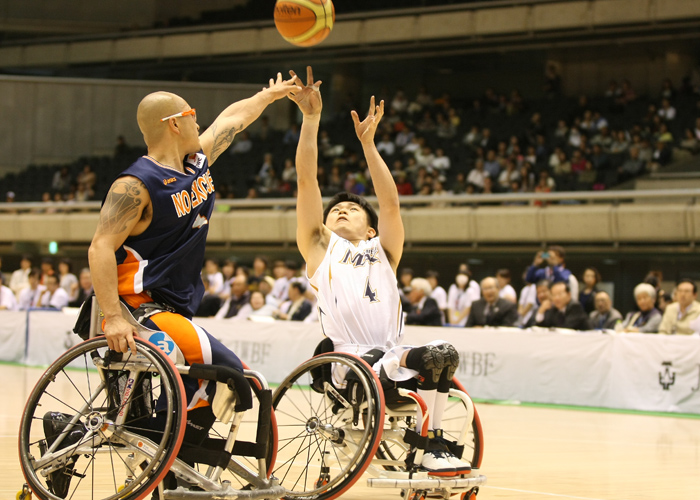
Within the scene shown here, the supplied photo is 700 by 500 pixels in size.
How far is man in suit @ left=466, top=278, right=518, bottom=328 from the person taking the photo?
10.8 metres

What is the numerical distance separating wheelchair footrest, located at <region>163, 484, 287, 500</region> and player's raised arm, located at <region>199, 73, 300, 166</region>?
1.60 meters

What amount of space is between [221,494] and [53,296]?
12.1 meters

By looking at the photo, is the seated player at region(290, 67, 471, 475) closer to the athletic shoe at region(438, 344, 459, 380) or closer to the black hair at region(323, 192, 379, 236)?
the black hair at region(323, 192, 379, 236)

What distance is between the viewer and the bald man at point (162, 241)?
364cm

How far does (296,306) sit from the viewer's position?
38.9 ft

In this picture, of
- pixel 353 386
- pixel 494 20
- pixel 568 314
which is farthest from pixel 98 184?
pixel 353 386

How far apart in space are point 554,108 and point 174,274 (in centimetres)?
1659

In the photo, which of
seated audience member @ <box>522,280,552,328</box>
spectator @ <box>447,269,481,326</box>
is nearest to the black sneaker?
seated audience member @ <box>522,280,552,328</box>

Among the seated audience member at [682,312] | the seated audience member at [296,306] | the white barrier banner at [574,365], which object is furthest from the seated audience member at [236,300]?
the seated audience member at [682,312]

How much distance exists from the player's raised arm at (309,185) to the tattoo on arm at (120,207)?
121 centimetres

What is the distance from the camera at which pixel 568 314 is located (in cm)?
1029

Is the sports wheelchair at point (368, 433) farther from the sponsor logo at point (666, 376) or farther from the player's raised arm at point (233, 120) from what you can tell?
the sponsor logo at point (666, 376)

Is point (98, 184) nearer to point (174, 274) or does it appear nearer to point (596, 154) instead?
point (596, 154)

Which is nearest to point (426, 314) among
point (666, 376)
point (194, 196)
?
point (666, 376)
